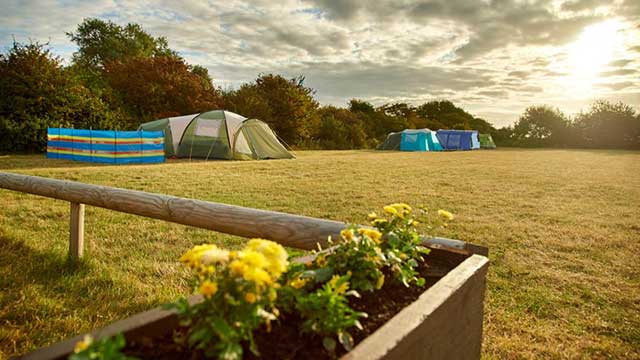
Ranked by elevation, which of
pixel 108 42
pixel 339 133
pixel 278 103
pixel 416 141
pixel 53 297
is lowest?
pixel 53 297

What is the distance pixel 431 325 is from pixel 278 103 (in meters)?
23.6

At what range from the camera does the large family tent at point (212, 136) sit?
1273cm

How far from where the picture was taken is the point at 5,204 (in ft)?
15.5

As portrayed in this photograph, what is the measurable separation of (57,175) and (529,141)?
38297 millimetres

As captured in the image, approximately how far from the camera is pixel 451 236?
3840 millimetres

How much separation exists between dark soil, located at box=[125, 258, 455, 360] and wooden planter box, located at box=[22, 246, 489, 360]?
1.4 inches

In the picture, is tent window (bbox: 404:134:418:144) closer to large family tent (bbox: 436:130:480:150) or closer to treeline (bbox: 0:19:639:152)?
large family tent (bbox: 436:130:480:150)

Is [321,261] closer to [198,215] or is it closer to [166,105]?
[198,215]

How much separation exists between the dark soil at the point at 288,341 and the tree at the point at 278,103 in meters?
21.8

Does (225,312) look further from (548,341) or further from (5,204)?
(5,204)

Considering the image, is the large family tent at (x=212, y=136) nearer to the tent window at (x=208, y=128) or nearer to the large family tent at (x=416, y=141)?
the tent window at (x=208, y=128)

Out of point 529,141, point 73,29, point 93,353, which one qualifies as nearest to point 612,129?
point 529,141

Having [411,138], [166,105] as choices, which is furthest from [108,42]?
[411,138]

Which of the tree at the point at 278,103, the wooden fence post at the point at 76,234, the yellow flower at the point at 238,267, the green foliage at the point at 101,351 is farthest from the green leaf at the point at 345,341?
the tree at the point at 278,103
